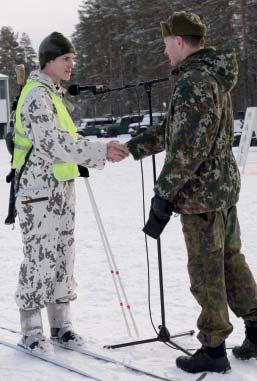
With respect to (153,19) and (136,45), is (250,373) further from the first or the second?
(136,45)

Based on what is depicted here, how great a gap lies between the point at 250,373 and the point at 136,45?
55.6 m

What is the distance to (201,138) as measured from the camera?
10.9 ft

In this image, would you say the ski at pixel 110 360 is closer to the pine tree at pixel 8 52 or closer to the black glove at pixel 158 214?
the black glove at pixel 158 214

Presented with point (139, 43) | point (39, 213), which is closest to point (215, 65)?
point (39, 213)

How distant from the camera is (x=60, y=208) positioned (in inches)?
158

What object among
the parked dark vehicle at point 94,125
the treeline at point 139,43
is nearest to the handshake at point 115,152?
the treeline at point 139,43

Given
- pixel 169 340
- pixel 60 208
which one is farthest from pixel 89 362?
pixel 60 208

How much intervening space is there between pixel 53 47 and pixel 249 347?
6.71 ft

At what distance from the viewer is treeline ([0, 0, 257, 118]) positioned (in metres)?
42.7

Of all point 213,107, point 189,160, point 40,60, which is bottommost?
point 189,160

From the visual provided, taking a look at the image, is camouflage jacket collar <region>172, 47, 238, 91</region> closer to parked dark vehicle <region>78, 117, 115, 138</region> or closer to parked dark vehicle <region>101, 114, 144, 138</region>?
parked dark vehicle <region>101, 114, 144, 138</region>

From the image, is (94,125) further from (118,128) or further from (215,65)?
(215,65)

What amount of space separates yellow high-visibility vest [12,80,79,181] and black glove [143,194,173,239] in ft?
2.29

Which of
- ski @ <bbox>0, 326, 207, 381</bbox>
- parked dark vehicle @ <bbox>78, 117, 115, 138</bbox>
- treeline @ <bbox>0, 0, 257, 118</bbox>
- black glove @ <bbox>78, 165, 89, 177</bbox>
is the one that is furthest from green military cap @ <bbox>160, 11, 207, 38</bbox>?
parked dark vehicle @ <bbox>78, 117, 115, 138</bbox>
